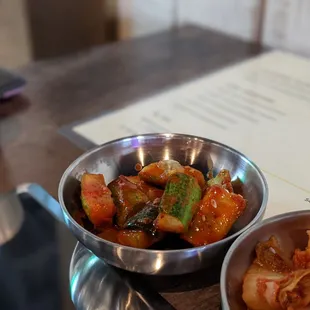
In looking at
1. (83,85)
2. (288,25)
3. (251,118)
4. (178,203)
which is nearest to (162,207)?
(178,203)

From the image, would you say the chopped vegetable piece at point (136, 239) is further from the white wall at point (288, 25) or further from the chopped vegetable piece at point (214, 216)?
the white wall at point (288, 25)

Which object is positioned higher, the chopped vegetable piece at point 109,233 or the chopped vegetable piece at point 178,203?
A: the chopped vegetable piece at point 178,203

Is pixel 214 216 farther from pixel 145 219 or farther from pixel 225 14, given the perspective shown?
pixel 225 14

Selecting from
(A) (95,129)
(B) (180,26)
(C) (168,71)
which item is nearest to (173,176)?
(A) (95,129)

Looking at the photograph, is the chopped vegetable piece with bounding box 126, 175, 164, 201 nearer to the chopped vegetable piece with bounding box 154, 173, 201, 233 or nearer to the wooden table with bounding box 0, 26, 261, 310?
the chopped vegetable piece with bounding box 154, 173, 201, 233

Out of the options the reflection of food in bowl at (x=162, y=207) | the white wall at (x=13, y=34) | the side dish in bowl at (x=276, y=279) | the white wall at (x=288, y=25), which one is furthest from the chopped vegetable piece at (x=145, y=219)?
the white wall at (x=13, y=34)

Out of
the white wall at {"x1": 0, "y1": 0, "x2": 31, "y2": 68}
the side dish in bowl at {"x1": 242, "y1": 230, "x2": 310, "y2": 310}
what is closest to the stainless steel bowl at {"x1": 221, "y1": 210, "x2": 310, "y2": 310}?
the side dish in bowl at {"x1": 242, "y1": 230, "x2": 310, "y2": 310}
